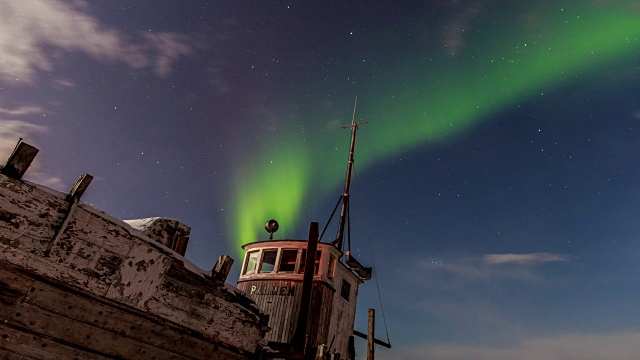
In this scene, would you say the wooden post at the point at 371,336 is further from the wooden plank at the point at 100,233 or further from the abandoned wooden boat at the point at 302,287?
the wooden plank at the point at 100,233

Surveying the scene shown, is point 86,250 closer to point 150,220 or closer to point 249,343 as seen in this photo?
point 150,220

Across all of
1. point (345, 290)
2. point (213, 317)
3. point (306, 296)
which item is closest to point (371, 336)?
point (345, 290)

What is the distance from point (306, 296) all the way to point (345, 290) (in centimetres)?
543

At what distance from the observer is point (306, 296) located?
11.8 meters

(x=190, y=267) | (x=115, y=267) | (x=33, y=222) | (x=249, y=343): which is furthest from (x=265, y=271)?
(x=33, y=222)

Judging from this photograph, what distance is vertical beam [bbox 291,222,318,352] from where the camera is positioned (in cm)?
1078

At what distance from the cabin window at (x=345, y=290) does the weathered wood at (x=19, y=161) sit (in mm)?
13259

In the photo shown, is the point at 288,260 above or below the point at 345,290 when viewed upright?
above

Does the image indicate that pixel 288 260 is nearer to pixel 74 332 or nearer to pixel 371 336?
pixel 371 336

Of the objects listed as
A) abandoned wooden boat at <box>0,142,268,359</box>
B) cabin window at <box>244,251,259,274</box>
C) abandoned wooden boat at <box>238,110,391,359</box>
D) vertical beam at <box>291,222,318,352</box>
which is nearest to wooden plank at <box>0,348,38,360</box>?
abandoned wooden boat at <box>0,142,268,359</box>

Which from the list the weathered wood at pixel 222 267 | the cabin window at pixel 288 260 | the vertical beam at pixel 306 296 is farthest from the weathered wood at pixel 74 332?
the cabin window at pixel 288 260

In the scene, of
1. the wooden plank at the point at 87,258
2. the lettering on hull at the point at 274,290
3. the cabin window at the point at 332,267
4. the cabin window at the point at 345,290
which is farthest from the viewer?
the cabin window at the point at 345,290

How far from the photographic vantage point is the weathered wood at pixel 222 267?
7113 millimetres

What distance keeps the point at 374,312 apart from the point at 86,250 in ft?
41.8
